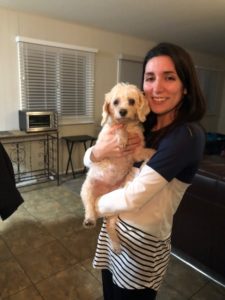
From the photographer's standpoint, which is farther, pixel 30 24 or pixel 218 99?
pixel 218 99

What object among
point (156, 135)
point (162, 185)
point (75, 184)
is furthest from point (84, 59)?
point (162, 185)

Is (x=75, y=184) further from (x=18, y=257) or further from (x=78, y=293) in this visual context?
(x=78, y=293)

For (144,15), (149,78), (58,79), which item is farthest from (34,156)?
(149,78)

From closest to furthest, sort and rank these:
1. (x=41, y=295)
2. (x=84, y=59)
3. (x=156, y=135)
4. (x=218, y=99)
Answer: (x=156, y=135), (x=41, y=295), (x=84, y=59), (x=218, y=99)

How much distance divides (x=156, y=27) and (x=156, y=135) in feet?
11.5

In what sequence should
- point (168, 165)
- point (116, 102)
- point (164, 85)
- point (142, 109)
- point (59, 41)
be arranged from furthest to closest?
point (59, 41)
point (116, 102)
point (142, 109)
point (164, 85)
point (168, 165)

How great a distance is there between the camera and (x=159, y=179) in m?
0.81

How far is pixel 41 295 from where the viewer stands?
5.60 ft

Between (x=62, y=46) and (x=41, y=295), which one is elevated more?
(x=62, y=46)

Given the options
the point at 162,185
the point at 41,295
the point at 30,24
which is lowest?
the point at 41,295

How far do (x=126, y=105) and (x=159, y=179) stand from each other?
1.72 feet

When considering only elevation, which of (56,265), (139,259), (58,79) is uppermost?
(58,79)

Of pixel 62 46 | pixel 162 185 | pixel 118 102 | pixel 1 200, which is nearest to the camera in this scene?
pixel 162 185

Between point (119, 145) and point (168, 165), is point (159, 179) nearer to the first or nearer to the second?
point (168, 165)
